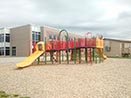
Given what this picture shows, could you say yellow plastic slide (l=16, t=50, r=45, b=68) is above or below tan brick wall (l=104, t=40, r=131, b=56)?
below

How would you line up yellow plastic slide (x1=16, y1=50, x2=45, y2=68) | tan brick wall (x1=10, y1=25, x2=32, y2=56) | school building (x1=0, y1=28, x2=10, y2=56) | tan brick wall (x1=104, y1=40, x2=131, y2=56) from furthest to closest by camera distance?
school building (x1=0, y1=28, x2=10, y2=56) < tan brick wall (x1=104, y1=40, x2=131, y2=56) < tan brick wall (x1=10, y1=25, x2=32, y2=56) < yellow plastic slide (x1=16, y1=50, x2=45, y2=68)

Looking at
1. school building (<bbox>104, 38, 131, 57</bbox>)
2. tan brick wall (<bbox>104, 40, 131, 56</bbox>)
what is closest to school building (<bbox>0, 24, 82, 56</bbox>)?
school building (<bbox>104, 38, 131, 57</bbox>)

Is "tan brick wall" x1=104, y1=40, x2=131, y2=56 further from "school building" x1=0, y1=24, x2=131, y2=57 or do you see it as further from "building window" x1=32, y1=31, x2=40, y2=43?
"building window" x1=32, y1=31, x2=40, y2=43

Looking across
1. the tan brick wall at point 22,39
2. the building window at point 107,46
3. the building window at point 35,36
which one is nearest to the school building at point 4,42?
the tan brick wall at point 22,39

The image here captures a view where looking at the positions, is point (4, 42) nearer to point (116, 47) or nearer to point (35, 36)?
point (35, 36)

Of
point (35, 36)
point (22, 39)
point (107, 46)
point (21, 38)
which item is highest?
point (35, 36)

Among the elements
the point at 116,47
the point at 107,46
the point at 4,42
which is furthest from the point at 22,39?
the point at 116,47

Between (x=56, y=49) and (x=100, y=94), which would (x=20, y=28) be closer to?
(x=56, y=49)

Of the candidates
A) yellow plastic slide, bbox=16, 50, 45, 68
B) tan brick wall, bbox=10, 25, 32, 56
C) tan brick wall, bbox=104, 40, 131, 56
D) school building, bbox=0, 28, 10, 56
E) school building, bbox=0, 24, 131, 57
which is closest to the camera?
yellow plastic slide, bbox=16, 50, 45, 68

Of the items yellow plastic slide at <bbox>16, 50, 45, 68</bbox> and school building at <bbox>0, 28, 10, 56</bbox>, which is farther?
school building at <bbox>0, 28, 10, 56</bbox>

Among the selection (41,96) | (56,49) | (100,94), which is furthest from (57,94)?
(56,49)

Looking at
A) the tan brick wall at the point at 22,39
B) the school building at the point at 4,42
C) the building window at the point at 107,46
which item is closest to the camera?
the tan brick wall at the point at 22,39

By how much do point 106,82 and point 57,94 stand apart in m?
2.78

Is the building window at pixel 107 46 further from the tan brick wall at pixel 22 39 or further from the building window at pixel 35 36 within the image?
the tan brick wall at pixel 22 39
